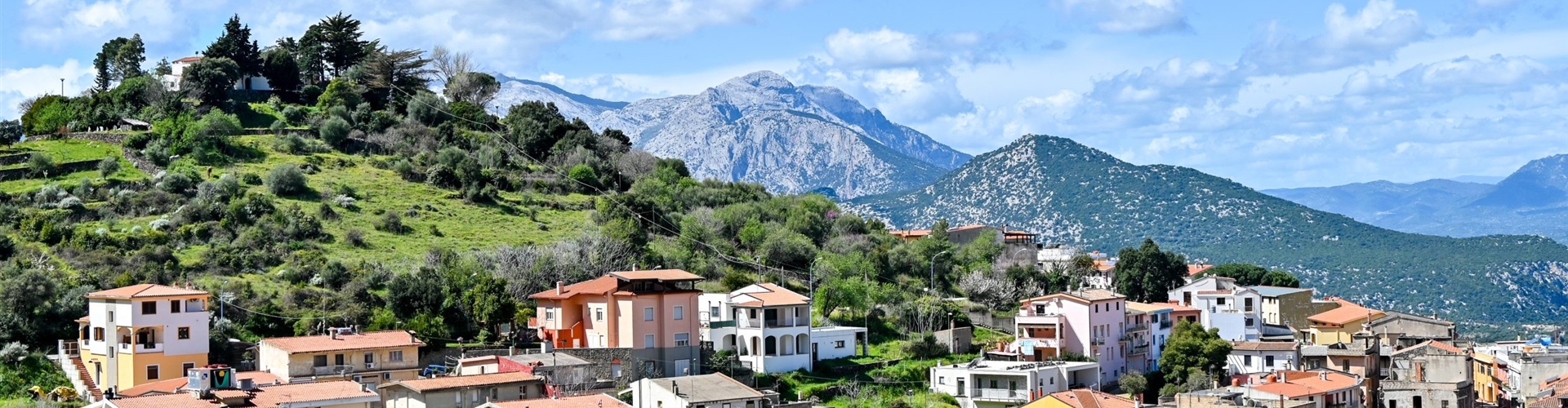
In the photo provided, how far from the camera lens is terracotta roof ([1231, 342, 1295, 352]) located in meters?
64.6

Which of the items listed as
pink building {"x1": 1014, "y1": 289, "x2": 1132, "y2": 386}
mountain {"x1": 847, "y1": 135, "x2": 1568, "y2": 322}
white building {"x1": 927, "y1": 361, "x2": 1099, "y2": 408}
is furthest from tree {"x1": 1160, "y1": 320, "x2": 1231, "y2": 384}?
mountain {"x1": 847, "y1": 135, "x2": 1568, "y2": 322}

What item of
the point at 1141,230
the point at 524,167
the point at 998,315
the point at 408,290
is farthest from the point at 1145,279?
the point at 1141,230

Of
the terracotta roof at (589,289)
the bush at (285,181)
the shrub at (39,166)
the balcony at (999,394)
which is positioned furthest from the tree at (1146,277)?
the shrub at (39,166)

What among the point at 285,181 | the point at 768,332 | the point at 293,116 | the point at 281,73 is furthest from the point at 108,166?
the point at 768,332

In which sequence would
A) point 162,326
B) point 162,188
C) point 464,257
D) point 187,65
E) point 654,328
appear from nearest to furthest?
point 162,326, point 654,328, point 464,257, point 162,188, point 187,65

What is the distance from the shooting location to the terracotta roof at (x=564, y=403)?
42219 millimetres

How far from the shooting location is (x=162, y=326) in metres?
→ 47.7

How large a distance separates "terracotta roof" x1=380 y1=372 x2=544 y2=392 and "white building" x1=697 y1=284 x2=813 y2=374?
11298 mm

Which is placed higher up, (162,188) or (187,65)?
(187,65)

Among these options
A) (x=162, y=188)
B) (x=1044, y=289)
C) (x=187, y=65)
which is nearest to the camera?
(x=162, y=188)

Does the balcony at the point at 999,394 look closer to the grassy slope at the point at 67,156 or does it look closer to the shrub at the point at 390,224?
the shrub at the point at 390,224

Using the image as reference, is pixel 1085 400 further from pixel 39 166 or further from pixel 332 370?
pixel 39 166

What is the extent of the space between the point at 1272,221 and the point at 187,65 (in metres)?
93.7

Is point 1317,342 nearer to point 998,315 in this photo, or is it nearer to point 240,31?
point 998,315
